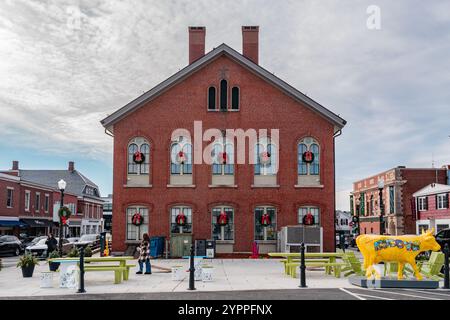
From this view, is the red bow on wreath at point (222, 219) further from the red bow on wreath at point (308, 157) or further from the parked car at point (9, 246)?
the parked car at point (9, 246)

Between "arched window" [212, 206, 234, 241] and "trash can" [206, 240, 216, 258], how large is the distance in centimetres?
71

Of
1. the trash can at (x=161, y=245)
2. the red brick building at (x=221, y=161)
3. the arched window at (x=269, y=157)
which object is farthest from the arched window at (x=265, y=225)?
the trash can at (x=161, y=245)

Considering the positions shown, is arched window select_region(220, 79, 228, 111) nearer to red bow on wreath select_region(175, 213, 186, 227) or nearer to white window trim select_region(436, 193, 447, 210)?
red bow on wreath select_region(175, 213, 186, 227)

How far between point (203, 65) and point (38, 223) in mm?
28968

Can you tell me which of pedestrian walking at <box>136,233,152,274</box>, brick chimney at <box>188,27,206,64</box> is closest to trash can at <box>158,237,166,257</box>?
pedestrian walking at <box>136,233,152,274</box>

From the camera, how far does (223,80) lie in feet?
100

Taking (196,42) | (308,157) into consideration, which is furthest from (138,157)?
(308,157)

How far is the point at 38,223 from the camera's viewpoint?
166 ft

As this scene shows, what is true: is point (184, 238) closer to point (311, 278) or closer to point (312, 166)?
point (312, 166)

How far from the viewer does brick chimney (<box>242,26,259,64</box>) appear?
32875mm

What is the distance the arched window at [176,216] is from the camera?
29.5 metres

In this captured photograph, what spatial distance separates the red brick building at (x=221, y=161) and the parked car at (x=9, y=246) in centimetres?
1249
